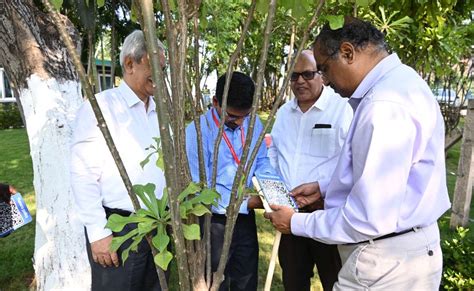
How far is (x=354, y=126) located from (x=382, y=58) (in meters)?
0.34

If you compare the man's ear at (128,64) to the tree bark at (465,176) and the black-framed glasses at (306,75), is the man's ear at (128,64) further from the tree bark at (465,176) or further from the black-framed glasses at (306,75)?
the tree bark at (465,176)

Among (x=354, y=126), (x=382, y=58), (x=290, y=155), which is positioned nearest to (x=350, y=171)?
(x=354, y=126)

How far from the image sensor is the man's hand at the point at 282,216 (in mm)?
1859

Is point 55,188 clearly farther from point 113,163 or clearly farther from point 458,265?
point 458,265

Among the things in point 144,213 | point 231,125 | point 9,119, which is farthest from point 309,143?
point 9,119

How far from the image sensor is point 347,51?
62.5 inches

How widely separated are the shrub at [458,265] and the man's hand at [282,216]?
1.93 meters

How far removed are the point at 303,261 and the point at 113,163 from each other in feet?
5.02

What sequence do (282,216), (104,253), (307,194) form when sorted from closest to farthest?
(282,216), (104,253), (307,194)

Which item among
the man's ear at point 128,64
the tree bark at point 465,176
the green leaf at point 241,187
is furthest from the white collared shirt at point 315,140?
the tree bark at point 465,176

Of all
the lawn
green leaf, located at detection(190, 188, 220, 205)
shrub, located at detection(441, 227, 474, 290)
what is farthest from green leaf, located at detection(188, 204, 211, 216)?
the lawn

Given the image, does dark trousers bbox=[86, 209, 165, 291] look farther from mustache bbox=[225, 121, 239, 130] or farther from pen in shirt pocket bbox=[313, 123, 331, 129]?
pen in shirt pocket bbox=[313, 123, 331, 129]

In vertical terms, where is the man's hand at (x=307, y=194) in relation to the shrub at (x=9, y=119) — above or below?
above

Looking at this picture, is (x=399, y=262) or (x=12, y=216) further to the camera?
(x=12, y=216)
